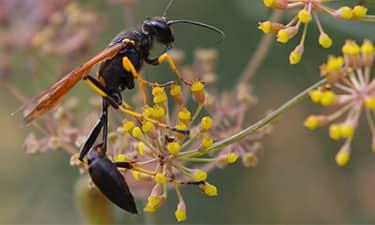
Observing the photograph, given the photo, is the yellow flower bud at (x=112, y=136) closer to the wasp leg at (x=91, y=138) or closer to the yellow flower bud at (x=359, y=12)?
the wasp leg at (x=91, y=138)

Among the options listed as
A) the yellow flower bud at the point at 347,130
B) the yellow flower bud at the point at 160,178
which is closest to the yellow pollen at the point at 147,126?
the yellow flower bud at the point at 160,178

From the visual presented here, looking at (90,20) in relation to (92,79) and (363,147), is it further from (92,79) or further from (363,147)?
(363,147)

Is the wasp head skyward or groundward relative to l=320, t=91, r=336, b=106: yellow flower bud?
skyward

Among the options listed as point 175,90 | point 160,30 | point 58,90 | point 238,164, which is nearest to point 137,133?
point 175,90

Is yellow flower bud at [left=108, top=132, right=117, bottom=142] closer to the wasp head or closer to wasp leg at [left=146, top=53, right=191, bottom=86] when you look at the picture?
wasp leg at [left=146, top=53, right=191, bottom=86]

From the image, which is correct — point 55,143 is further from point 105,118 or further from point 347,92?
point 347,92

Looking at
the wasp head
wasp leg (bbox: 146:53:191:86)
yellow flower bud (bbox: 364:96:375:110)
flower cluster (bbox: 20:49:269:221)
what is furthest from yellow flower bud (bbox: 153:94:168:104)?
yellow flower bud (bbox: 364:96:375:110)

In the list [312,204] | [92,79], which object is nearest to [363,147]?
[312,204]
